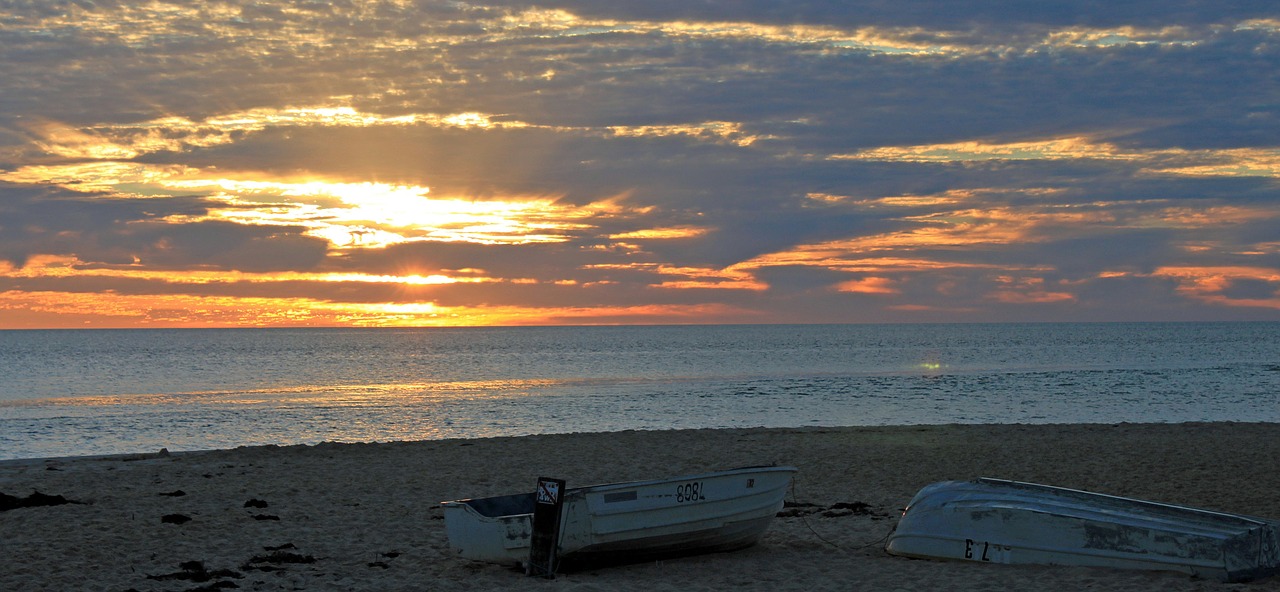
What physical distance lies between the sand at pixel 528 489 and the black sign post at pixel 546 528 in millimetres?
215

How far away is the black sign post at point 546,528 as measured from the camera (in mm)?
11945

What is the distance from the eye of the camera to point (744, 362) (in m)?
93.1

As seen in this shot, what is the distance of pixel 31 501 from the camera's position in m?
16.6

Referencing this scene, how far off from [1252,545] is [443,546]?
10129 millimetres

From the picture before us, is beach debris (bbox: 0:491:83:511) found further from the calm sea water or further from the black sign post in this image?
the calm sea water

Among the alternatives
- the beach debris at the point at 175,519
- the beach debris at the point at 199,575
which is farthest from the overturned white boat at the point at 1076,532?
the beach debris at the point at 175,519

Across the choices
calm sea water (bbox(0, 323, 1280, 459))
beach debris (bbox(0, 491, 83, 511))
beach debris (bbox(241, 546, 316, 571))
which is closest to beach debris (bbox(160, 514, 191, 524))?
beach debris (bbox(0, 491, 83, 511))

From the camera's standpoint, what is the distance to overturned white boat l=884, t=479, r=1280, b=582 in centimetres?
1160

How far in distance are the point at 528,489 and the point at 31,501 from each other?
8272 mm

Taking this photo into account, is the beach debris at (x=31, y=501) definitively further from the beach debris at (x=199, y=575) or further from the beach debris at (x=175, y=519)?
the beach debris at (x=199, y=575)

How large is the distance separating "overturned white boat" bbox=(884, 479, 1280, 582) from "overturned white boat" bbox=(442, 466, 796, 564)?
2.01 metres

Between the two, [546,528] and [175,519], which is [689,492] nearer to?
[546,528]

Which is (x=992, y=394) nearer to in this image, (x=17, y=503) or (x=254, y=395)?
(x=254, y=395)

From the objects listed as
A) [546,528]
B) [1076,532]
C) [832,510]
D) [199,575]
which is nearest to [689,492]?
[546,528]
